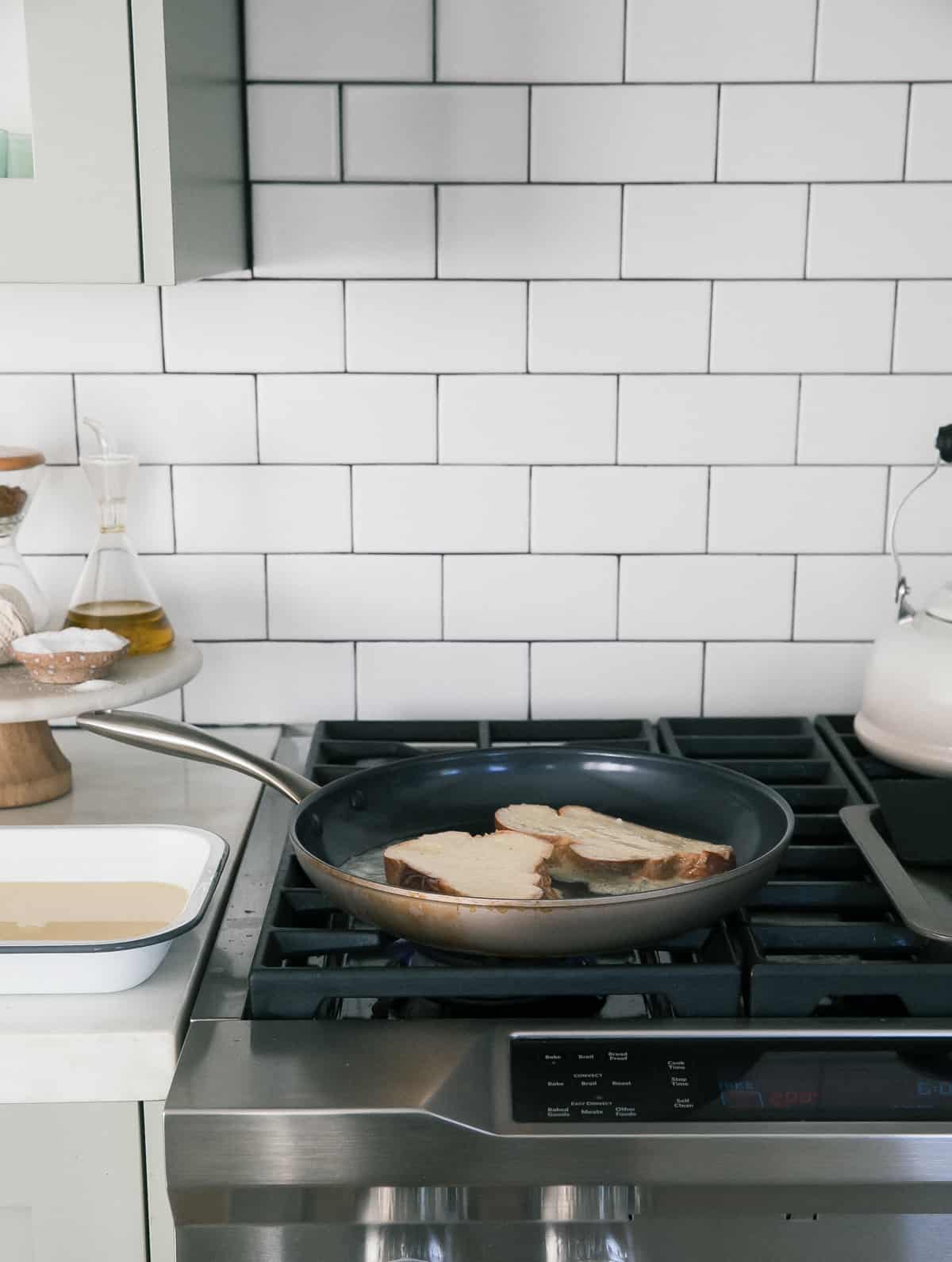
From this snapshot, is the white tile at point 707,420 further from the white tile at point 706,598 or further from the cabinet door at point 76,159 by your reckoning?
the cabinet door at point 76,159

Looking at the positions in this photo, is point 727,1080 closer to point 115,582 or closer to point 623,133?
point 115,582

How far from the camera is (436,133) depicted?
1.47 meters

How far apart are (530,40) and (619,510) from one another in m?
0.51

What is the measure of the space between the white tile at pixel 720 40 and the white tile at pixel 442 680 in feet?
2.17

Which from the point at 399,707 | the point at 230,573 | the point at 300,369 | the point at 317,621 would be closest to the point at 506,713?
the point at 399,707

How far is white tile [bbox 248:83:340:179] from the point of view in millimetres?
1464

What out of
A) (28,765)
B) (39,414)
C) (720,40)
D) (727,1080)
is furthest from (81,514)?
(727,1080)

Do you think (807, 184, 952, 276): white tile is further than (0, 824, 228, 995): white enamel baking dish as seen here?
Yes

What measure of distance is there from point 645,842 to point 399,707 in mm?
533

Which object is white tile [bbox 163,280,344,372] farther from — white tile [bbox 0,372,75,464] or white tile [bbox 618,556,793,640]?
white tile [bbox 618,556,793,640]

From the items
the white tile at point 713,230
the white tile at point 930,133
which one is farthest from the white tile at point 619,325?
the white tile at point 930,133

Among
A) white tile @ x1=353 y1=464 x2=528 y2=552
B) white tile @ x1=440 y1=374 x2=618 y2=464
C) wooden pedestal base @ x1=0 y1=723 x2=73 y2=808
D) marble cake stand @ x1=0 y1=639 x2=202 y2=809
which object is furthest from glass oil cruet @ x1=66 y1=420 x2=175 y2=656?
white tile @ x1=440 y1=374 x2=618 y2=464

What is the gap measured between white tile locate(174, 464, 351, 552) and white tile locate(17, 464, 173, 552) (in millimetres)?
19

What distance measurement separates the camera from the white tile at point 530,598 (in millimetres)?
1592
